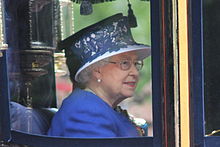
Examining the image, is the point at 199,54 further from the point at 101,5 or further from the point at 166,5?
the point at 101,5

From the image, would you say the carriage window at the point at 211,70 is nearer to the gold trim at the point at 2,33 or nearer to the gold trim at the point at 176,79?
the gold trim at the point at 176,79

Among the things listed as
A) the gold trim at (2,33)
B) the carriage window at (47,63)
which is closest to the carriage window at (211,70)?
the carriage window at (47,63)

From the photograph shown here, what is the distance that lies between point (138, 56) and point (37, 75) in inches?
22.3

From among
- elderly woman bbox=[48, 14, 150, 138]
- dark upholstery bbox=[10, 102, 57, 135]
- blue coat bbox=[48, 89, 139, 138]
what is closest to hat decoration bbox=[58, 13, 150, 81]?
elderly woman bbox=[48, 14, 150, 138]

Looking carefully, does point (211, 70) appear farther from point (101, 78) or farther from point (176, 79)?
point (101, 78)

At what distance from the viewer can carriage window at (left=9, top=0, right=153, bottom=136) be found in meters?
2.28

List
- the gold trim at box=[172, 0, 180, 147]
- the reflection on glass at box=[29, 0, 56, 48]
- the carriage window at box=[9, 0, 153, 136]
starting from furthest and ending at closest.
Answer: the reflection on glass at box=[29, 0, 56, 48]
the carriage window at box=[9, 0, 153, 136]
the gold trim at box=[172, 0, 180, 147]

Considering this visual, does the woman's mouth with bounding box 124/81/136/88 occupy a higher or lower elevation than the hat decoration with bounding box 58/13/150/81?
lower

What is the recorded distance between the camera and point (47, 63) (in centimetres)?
248

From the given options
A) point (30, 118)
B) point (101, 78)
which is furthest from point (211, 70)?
point (30, 118)

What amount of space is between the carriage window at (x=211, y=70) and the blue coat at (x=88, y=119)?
366mm

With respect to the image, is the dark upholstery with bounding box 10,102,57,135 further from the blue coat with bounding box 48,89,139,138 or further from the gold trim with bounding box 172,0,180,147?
the gold trim with bounding box 172,0,180,147

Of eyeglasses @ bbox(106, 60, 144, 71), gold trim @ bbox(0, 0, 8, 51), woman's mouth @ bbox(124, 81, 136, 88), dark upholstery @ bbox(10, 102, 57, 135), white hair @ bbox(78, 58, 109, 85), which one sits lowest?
dark upholstery @ bbox(10, 102, 57, 135)

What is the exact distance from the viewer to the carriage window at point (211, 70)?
7.13ft
